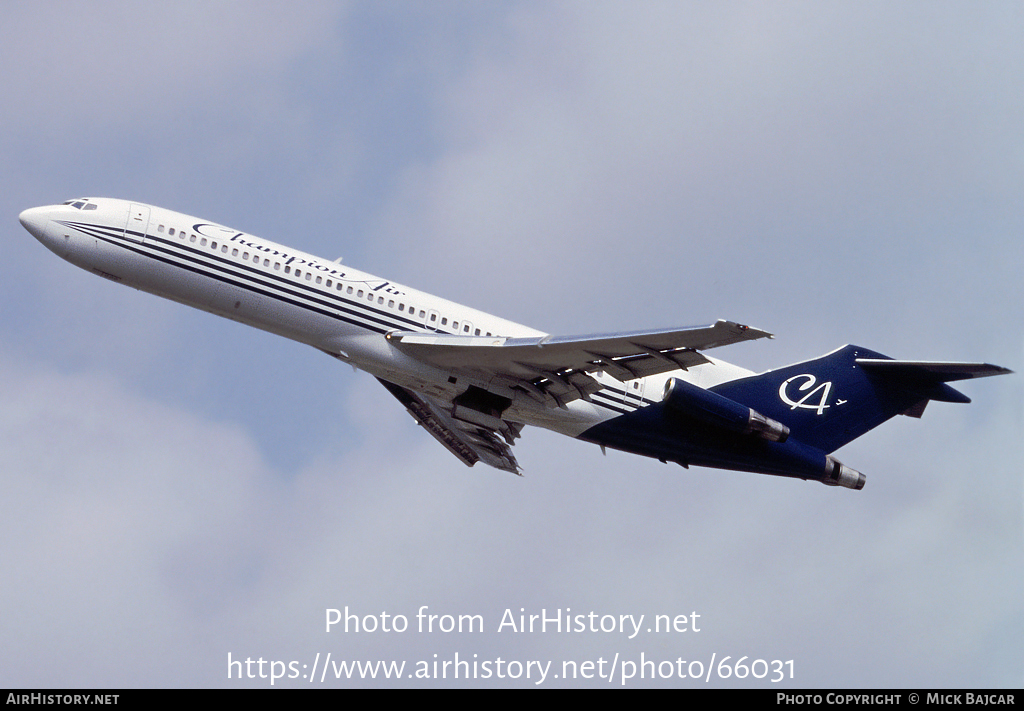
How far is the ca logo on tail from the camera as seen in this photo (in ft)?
109

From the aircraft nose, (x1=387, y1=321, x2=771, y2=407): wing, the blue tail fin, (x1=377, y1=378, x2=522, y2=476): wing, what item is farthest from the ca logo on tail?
the aircraft nose

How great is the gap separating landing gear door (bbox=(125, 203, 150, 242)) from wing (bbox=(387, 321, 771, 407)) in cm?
766

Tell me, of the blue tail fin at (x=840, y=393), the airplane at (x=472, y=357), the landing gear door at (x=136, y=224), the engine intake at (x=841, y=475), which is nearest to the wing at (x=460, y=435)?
the airplane at (x=472, y=357)

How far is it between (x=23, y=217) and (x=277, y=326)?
8.02 metres

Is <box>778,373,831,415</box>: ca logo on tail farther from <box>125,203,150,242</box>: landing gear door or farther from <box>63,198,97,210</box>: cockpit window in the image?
<box>63,198,97,210</box>: cockpit window

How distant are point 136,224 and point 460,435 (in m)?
12.4

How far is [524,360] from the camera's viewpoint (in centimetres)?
2945

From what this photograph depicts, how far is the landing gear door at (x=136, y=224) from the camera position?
30.5 m

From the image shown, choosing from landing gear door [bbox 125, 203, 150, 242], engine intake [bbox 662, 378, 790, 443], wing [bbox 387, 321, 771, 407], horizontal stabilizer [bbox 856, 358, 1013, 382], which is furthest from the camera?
engine intake [bbox 662, 378, 790, 443]

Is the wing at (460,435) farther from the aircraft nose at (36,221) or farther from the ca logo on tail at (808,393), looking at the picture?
the aircraft nose at (36,221)

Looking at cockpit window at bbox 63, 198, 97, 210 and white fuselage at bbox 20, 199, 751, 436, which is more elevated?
cockpit window at bbox 63, 198, 97, 210

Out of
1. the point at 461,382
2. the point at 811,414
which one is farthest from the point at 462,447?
the point at 811,414

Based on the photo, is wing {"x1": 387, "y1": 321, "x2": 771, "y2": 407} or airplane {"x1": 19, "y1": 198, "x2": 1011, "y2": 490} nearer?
wing {"x1": 387, "y1": 321, "x2": 771, "y2": 407}

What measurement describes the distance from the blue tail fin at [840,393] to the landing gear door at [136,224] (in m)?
17.2
